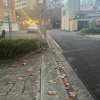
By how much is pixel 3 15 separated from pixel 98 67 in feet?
94.7

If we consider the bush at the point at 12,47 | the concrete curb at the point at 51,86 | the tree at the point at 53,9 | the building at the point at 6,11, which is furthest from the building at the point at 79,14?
the concrete curb at the point at 51,86

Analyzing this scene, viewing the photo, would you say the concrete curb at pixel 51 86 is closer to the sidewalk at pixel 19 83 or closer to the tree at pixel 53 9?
the sidewalk at pixel 19 83

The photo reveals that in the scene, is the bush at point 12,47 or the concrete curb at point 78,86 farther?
the bush at point 12,47

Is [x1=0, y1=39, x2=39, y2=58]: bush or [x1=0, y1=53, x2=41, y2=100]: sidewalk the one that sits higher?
[x1=0, y1=39, x2=39, y2=58]: bush

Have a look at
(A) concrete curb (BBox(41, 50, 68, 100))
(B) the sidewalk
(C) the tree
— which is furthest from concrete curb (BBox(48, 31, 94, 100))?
(C) the tree

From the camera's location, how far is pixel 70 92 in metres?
3.27

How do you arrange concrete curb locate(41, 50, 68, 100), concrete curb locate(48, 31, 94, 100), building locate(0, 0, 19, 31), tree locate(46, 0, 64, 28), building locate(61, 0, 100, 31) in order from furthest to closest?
tree locate(46, 0, 64, 28) → building locate(61, 0, 100, 31) → building locate(0, 0, 19, 31) → concrete curb locate(48, 31, 94, 100) → concrete curb locate(41, 50, 68, 100)

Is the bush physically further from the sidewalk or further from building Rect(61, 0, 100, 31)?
building Rect(61, 0, 100, 31)

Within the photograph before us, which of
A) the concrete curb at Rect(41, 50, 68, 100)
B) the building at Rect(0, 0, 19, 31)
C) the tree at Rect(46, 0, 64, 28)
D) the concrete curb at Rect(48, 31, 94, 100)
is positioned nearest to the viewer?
the concrete curb at Rect(41, 50, 68, 100)

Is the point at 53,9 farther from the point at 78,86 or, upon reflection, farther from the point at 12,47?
the point at 78,86

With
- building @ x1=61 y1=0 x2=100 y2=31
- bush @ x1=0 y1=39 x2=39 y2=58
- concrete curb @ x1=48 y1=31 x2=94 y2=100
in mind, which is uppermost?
building @ x1=61 y1=0 x2=100 y2=31

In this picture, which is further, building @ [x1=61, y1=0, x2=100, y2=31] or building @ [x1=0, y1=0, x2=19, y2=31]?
building @ [x1=61, y1=0, x2=100, y2=31]

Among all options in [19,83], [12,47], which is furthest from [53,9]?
[19,83]

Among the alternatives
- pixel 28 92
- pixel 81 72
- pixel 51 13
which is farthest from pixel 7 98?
pixel 51 13
